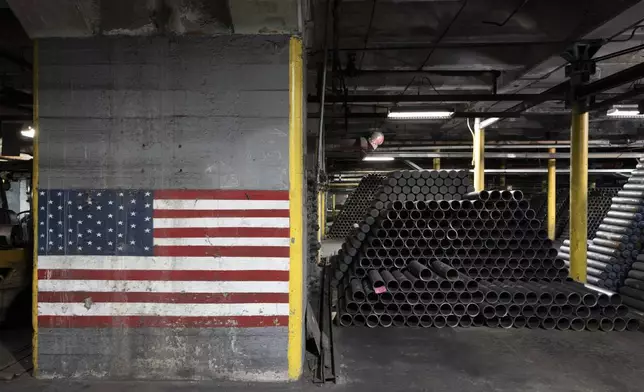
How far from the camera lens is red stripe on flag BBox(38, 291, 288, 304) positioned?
155 inches

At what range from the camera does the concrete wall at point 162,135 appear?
3.93 m

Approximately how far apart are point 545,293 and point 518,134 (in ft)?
31.2

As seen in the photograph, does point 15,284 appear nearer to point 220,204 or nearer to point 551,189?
point 220,204

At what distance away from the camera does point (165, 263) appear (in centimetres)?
396

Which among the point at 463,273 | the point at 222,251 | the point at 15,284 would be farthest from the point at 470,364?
the point at 15,284

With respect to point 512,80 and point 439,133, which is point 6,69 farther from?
point 439,133

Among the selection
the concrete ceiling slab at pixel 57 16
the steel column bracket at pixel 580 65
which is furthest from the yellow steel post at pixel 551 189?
the concrete ceiling slab at pixel 57 16

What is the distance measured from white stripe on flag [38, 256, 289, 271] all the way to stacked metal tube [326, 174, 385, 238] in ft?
49.6

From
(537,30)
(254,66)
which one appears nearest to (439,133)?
(537,30)

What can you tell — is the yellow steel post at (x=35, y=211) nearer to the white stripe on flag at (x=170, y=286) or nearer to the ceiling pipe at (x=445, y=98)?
the white stripe on flag at (x=170, y=286)

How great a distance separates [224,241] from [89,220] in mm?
1377

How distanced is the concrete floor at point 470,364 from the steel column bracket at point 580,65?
385 cm

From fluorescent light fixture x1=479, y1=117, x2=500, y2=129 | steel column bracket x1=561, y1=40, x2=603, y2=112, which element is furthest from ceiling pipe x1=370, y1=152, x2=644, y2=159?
steel column bracket x1=561, y1=40, x2=603, y2=112

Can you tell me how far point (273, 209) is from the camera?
3.95 metres
